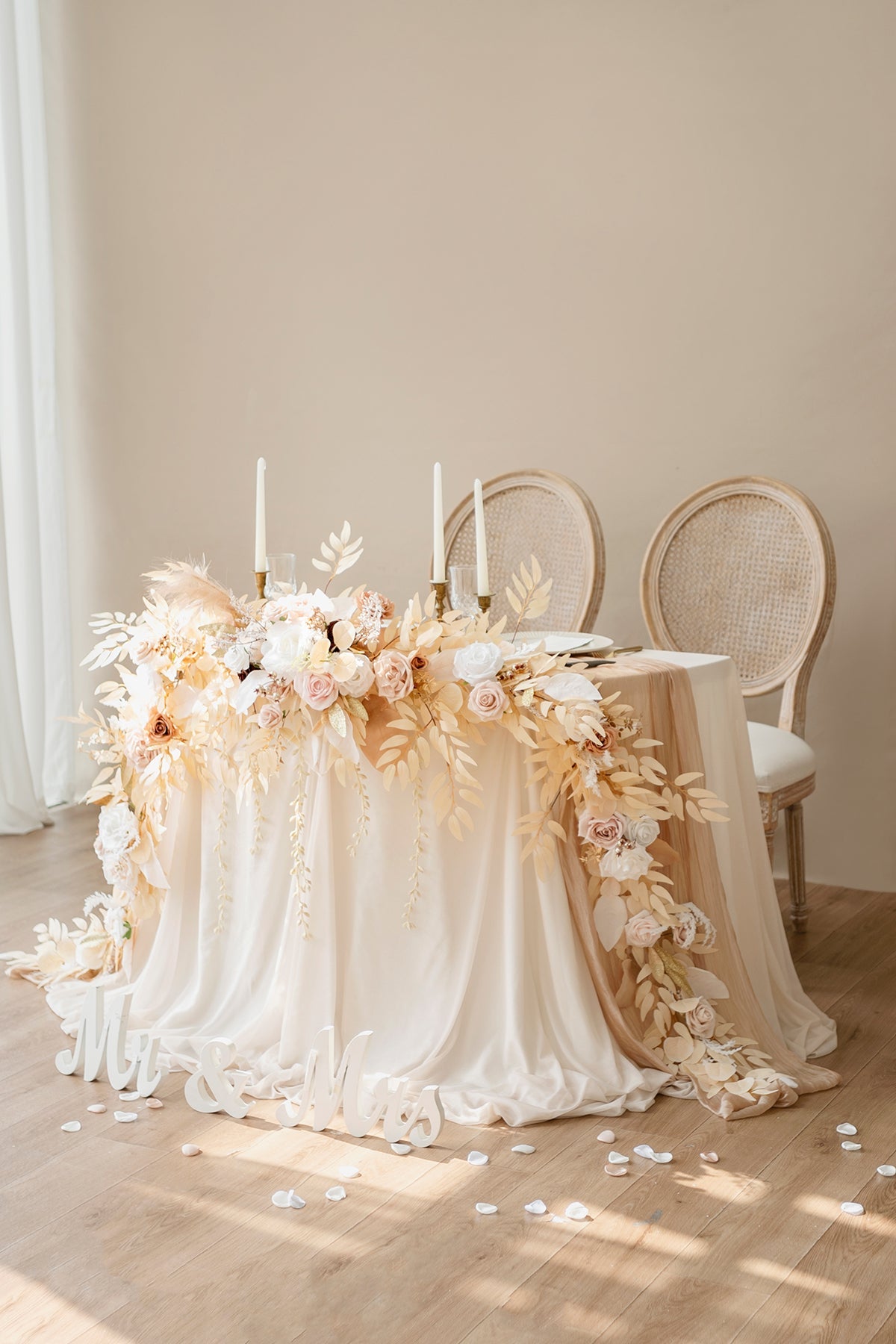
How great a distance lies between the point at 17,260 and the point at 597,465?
6.63 ft

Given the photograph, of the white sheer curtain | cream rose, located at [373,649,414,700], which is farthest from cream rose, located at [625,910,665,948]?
the white sheer curtain

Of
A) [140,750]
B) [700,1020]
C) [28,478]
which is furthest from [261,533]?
[28,478]

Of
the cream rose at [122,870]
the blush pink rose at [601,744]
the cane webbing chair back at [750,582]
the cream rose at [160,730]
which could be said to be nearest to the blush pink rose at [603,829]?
the blush pink rose at [601,744]

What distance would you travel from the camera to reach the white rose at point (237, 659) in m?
2.14

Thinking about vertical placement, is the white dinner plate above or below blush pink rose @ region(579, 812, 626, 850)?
above

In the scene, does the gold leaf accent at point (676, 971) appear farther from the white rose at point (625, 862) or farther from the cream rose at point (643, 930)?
the white rose at point (625, 862)

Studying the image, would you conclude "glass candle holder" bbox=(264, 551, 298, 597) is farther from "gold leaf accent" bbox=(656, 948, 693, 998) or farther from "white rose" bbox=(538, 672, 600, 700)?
"gold leaf accent" bbox=(656, 948, 693, 998)

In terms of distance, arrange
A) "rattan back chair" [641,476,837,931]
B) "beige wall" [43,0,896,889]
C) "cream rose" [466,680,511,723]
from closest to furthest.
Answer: "cream rose" [466,680,511,723]
"rattan back chair" [641,476,837,931]
"beige wall" [43,0,896,889]

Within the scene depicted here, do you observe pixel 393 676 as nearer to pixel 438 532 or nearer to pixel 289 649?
pixel 289 649

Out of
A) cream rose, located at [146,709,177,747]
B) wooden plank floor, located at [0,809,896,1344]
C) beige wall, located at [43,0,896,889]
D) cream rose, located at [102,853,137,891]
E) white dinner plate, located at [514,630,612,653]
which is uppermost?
beige wall, located at [43,0,896,889]

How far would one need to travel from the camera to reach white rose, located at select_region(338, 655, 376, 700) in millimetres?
2066

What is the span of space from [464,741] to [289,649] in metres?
0.32

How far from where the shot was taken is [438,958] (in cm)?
212

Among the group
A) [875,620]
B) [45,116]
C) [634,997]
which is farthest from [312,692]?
[45,116]
